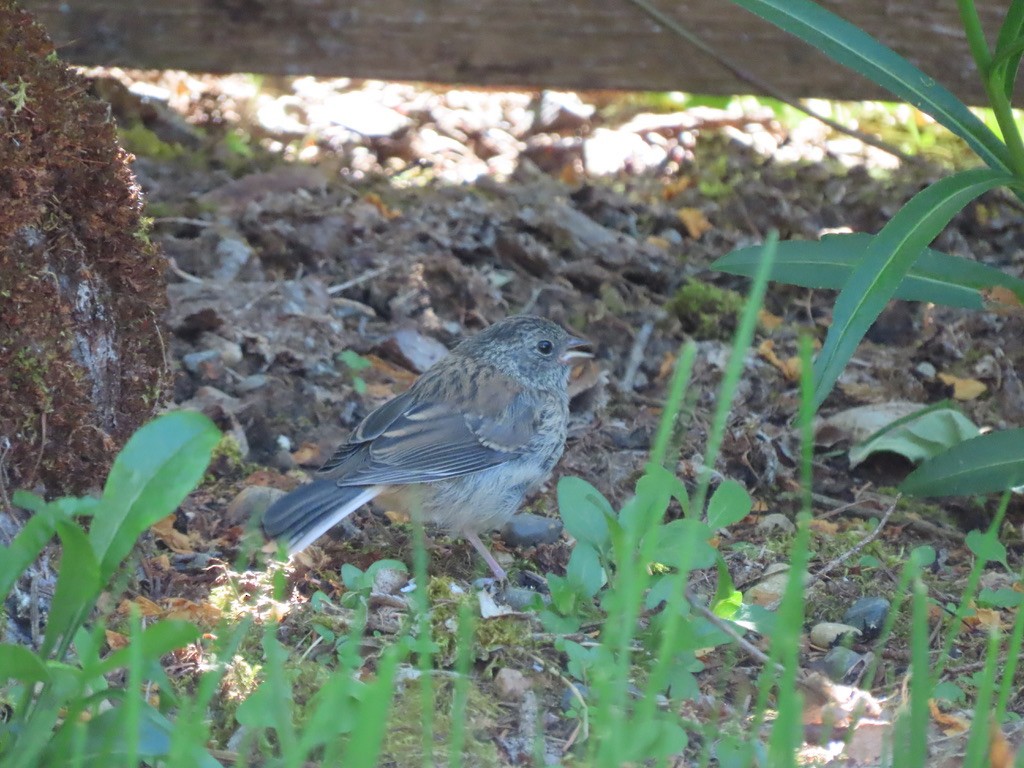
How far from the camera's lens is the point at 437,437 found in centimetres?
468

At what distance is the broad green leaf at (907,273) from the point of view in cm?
413

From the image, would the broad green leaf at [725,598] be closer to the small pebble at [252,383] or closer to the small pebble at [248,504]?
the small pebble at [248,504]

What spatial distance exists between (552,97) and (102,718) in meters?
6.14

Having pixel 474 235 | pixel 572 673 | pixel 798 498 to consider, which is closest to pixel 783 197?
pixel 474 235

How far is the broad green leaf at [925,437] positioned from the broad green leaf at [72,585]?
3.05 metres

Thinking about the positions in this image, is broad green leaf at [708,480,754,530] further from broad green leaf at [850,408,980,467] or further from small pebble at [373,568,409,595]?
broad green leaf at [850,408,980,467]

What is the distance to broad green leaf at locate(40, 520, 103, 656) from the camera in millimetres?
2494

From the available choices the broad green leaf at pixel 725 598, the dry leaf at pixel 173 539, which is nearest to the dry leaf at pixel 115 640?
the dry leaf at pixel 173 539

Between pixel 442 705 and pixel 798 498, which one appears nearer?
pixel 442 705

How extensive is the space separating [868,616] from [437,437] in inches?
65.9

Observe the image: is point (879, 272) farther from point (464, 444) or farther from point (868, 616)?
point (464, 444)

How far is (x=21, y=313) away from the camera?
329 cm

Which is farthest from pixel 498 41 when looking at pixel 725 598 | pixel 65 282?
pixel 725 598

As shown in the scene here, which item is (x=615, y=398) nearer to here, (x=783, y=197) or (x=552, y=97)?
(x=783, y=197)
